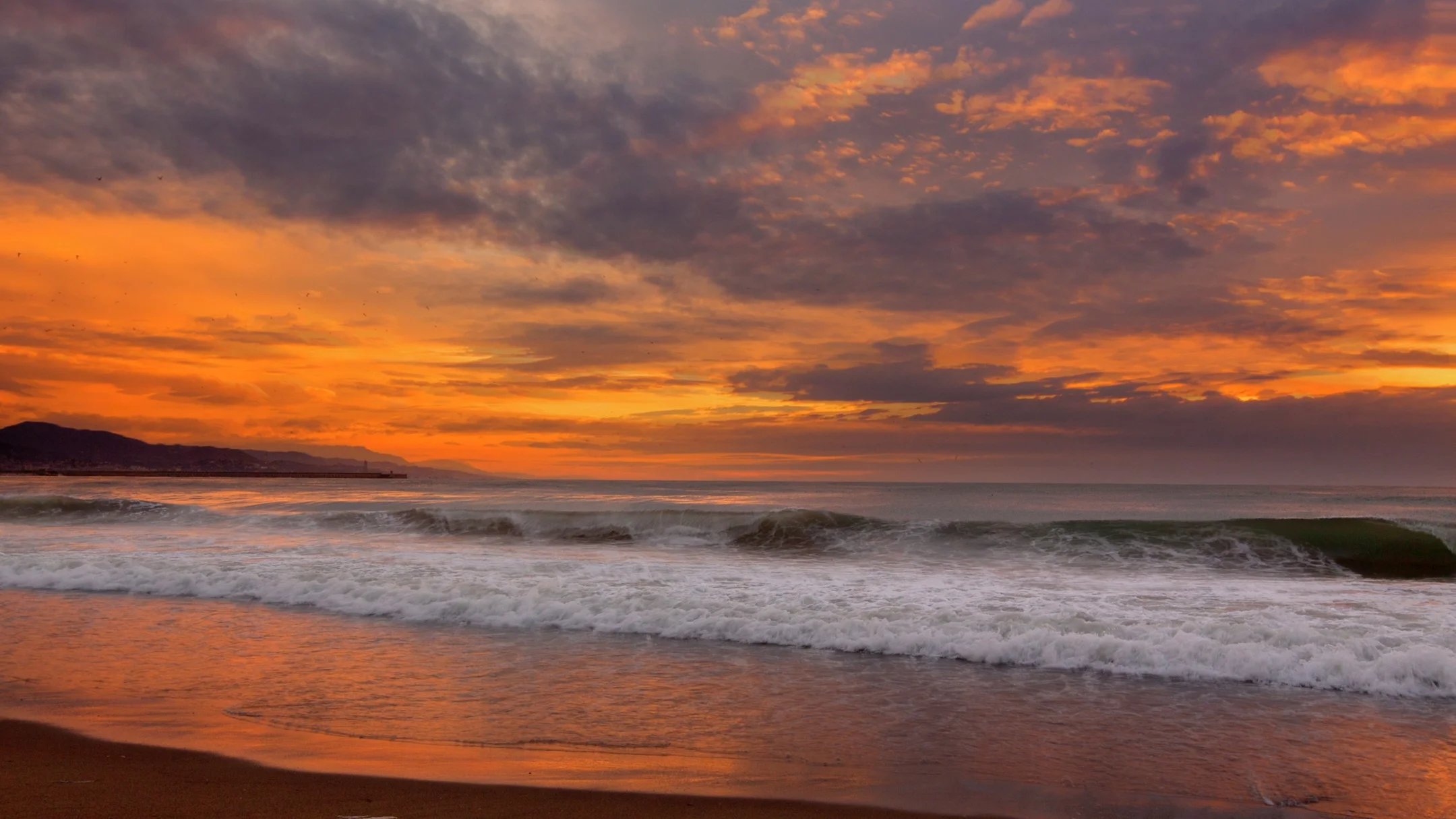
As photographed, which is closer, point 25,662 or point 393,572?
point 25,662

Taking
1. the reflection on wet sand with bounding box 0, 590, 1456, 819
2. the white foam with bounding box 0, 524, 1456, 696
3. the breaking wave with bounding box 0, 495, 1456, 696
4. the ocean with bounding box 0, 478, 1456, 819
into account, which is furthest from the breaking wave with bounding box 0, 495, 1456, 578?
the reflection on wet sand with bounding box 0, 590, 1456, 819

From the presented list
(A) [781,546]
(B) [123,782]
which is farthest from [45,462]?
(B) [123,782]

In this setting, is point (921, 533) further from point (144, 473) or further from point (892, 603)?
point (144, 473)

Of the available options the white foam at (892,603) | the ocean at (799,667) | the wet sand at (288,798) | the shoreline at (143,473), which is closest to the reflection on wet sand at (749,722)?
the ocean at (799,667)

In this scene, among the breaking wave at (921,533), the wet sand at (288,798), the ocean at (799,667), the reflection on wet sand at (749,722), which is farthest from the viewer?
the breaking wave at (921,533)

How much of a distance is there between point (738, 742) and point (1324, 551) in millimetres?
17696

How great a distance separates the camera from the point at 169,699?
273 inches

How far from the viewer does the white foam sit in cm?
864

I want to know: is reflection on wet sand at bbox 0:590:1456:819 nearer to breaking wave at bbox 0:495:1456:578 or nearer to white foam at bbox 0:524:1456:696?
white foam at bbox 0:524:1456:696

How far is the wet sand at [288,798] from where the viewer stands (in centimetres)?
463

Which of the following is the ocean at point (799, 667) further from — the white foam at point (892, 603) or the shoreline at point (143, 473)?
the shoreline at point (143, 473)

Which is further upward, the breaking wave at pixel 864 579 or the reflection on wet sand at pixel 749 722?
the breaking wave at pixel 864 579

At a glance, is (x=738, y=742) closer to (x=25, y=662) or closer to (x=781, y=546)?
(x=25, y=662)

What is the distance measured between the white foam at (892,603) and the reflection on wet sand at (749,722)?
1.64ft
